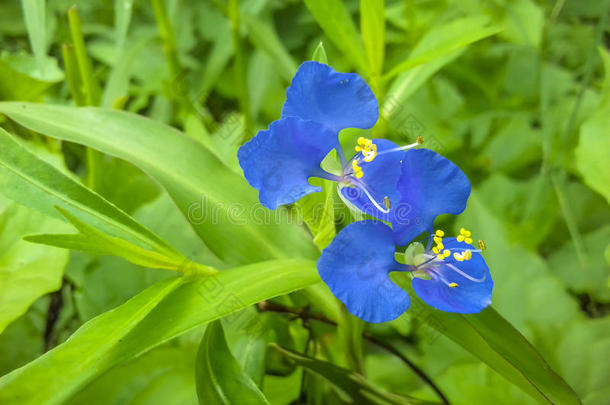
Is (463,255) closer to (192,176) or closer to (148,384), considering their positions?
(192,176)

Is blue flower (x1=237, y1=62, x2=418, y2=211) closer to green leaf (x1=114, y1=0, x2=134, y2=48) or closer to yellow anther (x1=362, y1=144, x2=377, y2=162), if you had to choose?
yellow anther (x1=362, y1=144, x2=377, y2=162)

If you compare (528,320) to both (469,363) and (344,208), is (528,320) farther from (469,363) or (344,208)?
(344,208)

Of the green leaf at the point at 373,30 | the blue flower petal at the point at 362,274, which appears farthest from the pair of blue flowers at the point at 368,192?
the green leaf at the point at 373,30

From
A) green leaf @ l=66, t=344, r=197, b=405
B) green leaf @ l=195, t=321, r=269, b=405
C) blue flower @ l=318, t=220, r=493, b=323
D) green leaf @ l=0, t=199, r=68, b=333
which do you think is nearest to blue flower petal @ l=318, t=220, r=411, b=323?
blue flower @ l=318, t=220, r=493, b=323

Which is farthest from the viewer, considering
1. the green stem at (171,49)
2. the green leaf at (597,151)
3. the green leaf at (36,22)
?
the green stem at (171,49)

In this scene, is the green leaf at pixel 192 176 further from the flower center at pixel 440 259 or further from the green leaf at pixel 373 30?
the green leaf at pixel 373 30
